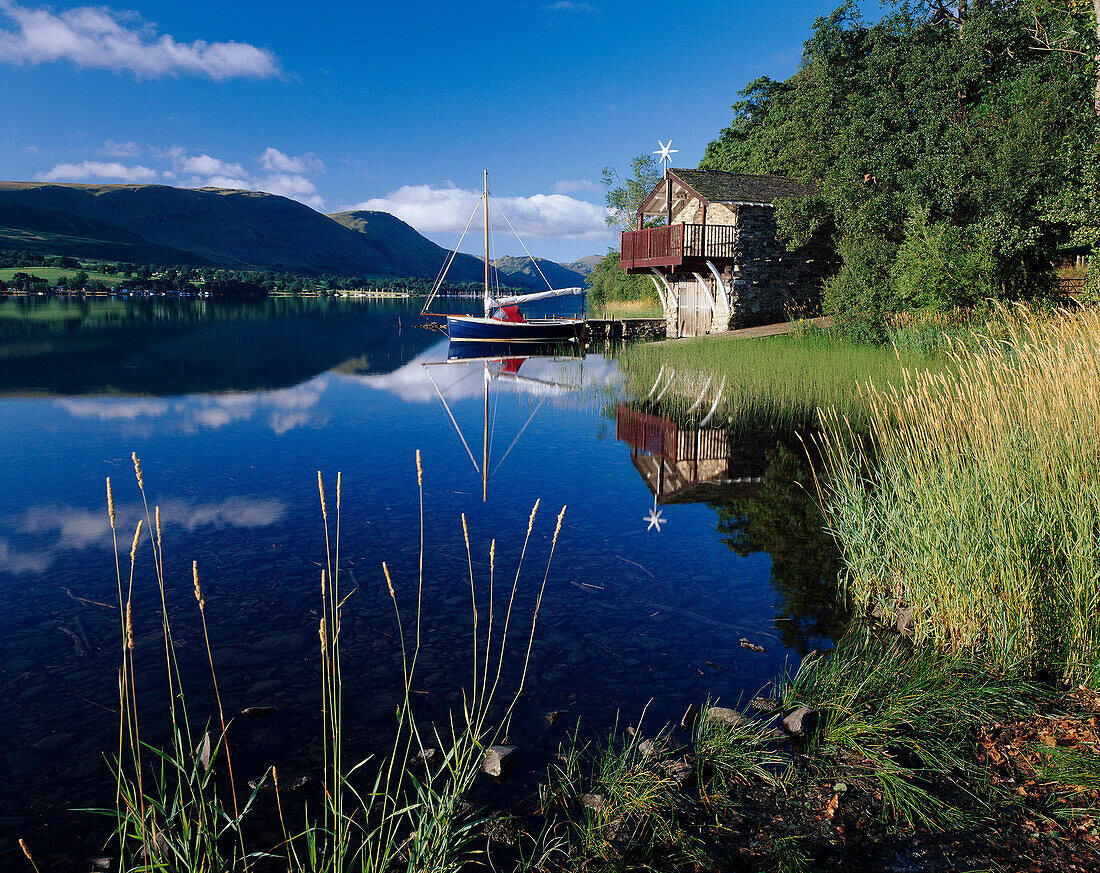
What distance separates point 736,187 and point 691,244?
375cm

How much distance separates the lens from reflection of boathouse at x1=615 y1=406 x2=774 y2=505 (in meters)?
10.6

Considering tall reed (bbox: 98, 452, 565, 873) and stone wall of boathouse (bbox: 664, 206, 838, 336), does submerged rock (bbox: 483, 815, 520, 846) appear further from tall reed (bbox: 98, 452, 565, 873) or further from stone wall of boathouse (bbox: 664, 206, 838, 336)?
stone wall of boathouse (bbox: 664, 206, 838, 336)

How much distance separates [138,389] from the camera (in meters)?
21.0

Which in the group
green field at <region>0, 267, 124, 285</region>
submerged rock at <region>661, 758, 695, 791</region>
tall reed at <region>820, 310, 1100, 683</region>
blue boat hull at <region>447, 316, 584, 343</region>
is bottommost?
submerged rock at <region>661, 758, 695, 791</region>

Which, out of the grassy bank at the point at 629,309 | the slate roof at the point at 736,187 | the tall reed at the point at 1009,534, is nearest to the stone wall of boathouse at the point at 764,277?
the slate roof at the point at 736,187

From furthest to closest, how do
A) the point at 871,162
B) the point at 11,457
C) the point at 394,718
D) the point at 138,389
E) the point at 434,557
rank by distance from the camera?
the point at 871,162 → the point at 138,389 → the point at 11,457 → the point at 434,557 → the point at 394,718

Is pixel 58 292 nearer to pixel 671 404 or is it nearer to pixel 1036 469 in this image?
pixel 671 404

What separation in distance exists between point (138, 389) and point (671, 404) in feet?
51.4

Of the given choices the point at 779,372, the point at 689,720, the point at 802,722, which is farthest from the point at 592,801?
the point at 779,372

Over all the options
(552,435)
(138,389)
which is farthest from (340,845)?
(138,389)

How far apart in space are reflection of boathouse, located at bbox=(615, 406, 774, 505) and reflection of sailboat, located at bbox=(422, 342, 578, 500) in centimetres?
260

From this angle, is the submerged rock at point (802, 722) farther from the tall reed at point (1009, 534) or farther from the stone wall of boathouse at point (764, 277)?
the stone wall of boathouse at point (764, 277)

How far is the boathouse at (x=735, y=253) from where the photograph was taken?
102ft

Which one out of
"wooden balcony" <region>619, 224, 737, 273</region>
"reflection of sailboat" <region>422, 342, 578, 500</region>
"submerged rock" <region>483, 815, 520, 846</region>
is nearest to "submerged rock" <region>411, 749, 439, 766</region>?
"submerged rock" <region>483, 815, 520, 846</region>
